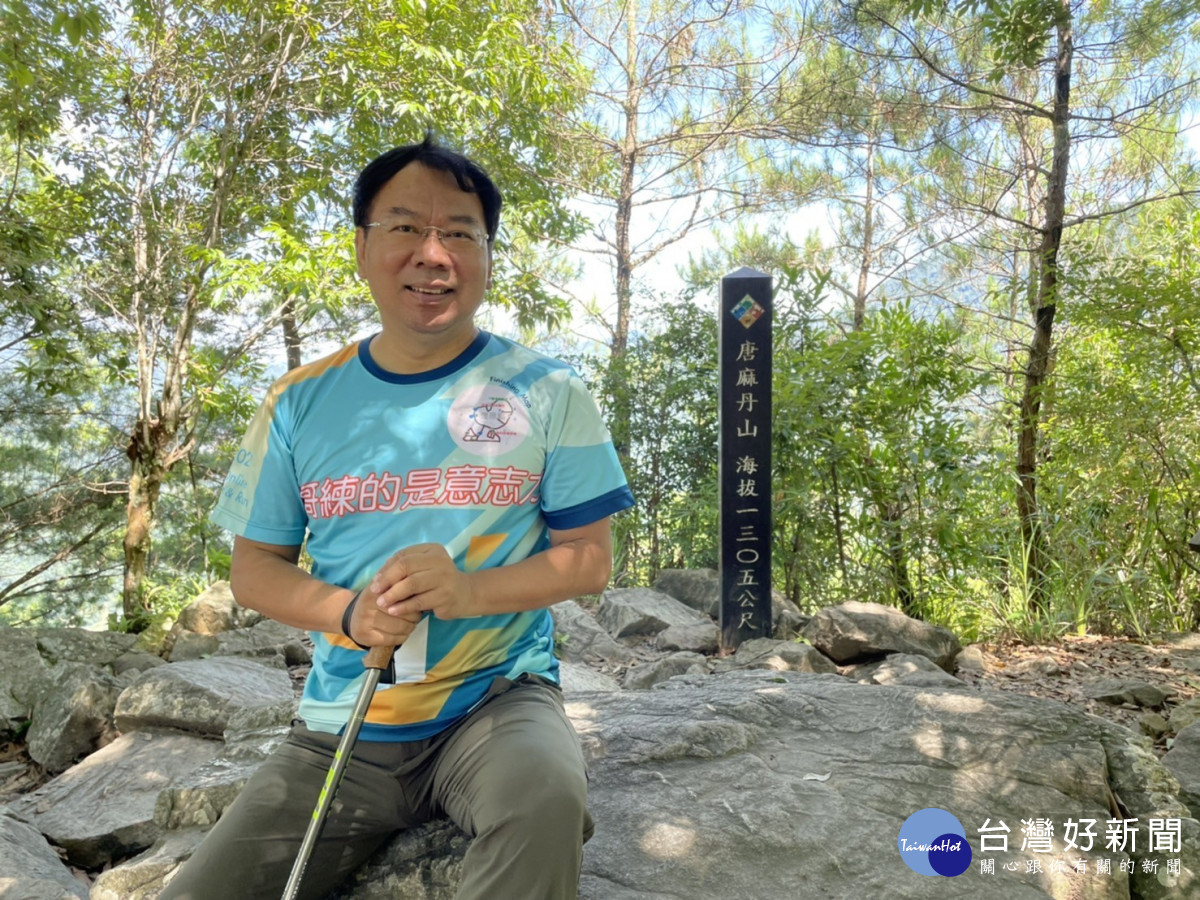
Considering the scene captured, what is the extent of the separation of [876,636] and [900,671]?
18.9 inches

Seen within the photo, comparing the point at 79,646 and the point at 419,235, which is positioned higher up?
the point at 419,235

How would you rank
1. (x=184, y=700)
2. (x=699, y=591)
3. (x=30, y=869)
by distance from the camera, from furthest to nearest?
(x=699, y=591)
(x=184, y=700)
(x=30, y=869)

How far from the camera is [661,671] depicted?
4129 millimetres

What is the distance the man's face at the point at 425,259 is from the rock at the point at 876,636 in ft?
10.9

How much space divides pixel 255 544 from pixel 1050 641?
4.56 metres

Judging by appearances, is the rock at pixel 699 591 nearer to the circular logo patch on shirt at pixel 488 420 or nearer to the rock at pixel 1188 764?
the rock at pixel 1188 764

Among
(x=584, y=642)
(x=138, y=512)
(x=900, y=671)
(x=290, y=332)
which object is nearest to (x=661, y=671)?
(x=584, y=642)

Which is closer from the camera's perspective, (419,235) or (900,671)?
(419,235)

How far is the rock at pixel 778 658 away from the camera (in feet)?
13.8

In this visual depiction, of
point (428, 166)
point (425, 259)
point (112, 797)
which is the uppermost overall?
point (428, 166)

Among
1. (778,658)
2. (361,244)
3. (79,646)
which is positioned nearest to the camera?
(361,244)

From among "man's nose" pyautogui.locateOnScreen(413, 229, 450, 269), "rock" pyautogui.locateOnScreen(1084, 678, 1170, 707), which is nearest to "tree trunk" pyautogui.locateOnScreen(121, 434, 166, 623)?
"man's nose" pyautogui.locateOnScreen(413, 229, 450, 269)

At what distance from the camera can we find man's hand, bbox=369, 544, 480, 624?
137 centimetres

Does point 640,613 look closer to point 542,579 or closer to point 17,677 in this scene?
point 17,677
